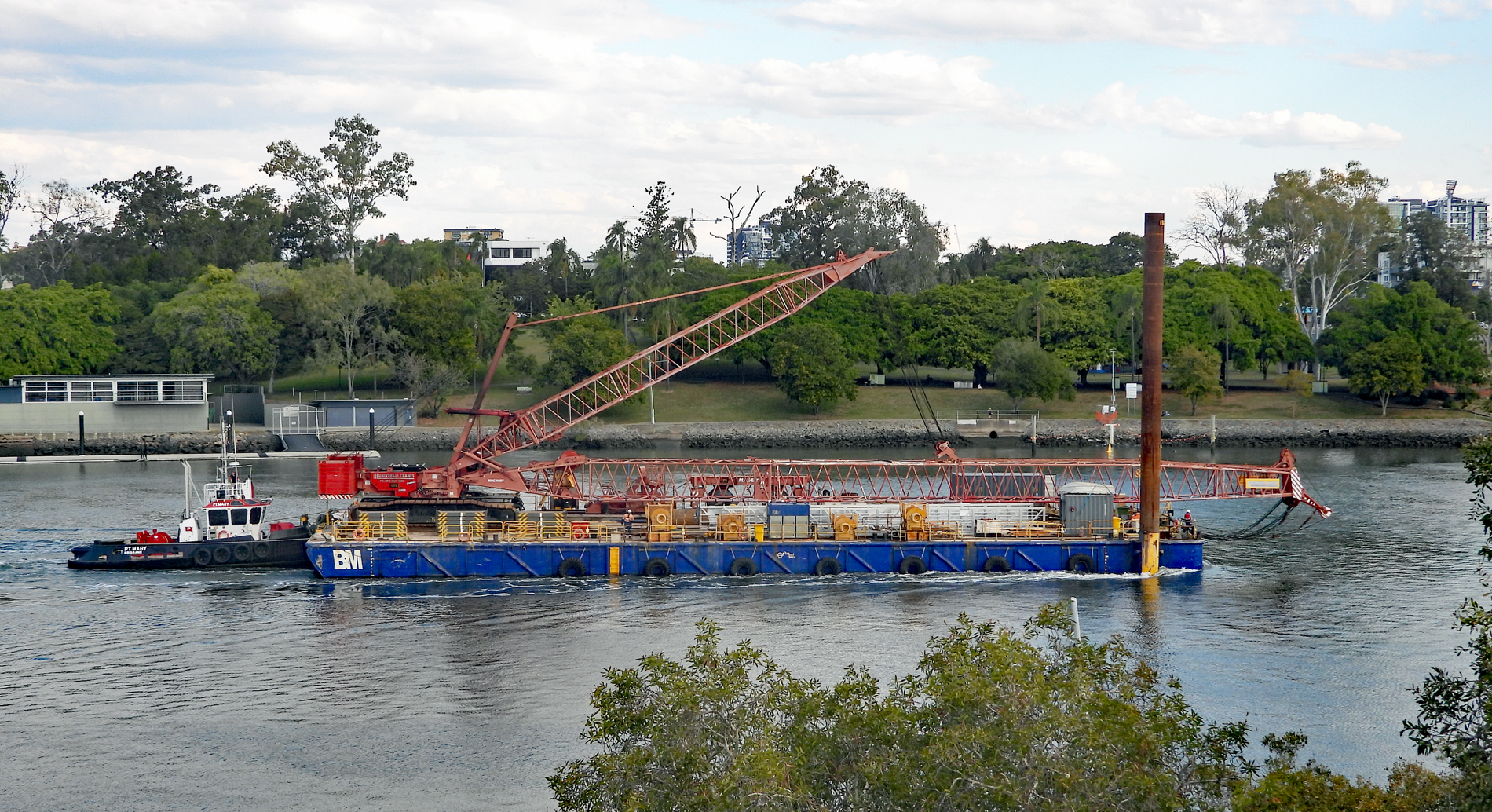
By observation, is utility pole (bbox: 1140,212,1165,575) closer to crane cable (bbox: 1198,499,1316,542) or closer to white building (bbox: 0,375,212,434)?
crane cable (bbox: 1198,499,1316,542)

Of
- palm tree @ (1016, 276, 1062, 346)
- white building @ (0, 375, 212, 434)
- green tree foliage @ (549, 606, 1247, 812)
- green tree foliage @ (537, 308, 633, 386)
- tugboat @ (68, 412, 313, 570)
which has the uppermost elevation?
palm tree @ (1016, 276, 1062, 346)

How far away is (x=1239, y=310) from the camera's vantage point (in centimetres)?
11500

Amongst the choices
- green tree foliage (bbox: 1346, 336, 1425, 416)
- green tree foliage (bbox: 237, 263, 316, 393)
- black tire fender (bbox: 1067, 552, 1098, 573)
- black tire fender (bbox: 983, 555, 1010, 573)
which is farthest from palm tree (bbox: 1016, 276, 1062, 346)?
black tire fender (bbox: 983, 555, 1010, 573)

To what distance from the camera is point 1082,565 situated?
47812 millimetres

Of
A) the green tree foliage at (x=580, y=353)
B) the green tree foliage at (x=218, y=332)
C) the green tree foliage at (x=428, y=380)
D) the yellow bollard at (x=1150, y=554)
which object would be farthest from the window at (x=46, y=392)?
the yellow bollard at (x=1150, y=554)

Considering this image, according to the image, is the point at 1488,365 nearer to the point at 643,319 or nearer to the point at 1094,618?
the point at 1094,618

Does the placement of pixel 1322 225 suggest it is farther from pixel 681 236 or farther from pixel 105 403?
pixel 105 403

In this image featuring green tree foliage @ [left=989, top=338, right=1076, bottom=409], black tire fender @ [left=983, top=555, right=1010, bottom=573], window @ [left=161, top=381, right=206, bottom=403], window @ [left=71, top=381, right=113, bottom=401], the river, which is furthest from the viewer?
green tree foliage @ [left=989, top=338, right=1076, bottom=409]

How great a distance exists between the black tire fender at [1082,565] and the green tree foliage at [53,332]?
8890cm

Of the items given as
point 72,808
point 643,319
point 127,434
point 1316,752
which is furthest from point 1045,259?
point 72,808

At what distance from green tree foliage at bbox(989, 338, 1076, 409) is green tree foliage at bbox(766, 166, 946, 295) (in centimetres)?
2123

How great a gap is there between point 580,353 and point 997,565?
203ft

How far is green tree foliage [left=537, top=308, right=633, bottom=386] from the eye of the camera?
10412 cm

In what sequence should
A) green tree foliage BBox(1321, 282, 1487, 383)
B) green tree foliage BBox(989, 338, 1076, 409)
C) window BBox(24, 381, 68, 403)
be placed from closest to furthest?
window BBox(24, 381, 68, 403) < green tree foliage BBox(989, 338, 1076, 409) < green tree foliage BBox(1321, 282, 1487, 383)
